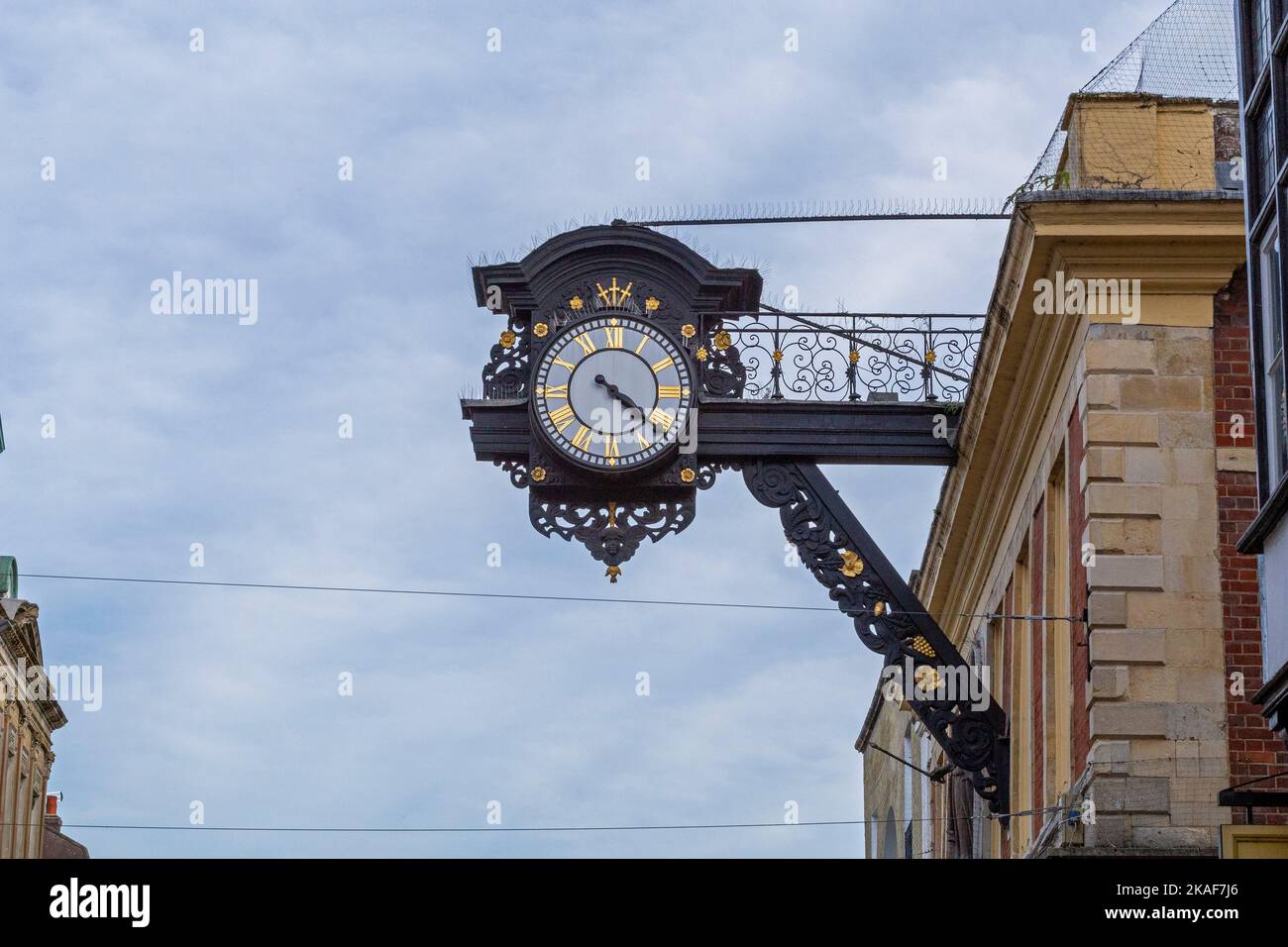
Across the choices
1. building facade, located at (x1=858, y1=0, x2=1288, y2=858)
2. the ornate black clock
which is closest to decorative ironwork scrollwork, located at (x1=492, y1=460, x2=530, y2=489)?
the ornate black clock

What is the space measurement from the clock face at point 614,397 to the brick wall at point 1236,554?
628 cm

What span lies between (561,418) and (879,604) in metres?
3.48

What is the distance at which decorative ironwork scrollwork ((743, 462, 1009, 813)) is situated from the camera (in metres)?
23.6

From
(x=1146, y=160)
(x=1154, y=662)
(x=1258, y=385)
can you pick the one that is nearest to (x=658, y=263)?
(x=1146, y=160)

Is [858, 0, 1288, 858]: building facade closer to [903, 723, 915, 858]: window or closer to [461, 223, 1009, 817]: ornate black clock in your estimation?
[461, 223, 1009, 817]: ornate black clock

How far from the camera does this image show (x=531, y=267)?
24484 mm

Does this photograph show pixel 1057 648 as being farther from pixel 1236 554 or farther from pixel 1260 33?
pixel 1260 33

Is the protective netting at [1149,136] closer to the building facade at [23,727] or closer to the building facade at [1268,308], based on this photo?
the building facade at [1268,308]

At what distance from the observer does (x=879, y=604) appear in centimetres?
2375

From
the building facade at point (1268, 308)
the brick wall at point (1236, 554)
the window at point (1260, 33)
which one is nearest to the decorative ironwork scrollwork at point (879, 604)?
the brick wall at point (1236, 554)

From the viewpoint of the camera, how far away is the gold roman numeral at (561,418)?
2422 cm

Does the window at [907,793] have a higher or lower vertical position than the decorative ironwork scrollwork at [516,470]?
lower

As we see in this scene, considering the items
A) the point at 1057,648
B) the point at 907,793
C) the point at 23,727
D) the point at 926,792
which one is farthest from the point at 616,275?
the point at 23,727
